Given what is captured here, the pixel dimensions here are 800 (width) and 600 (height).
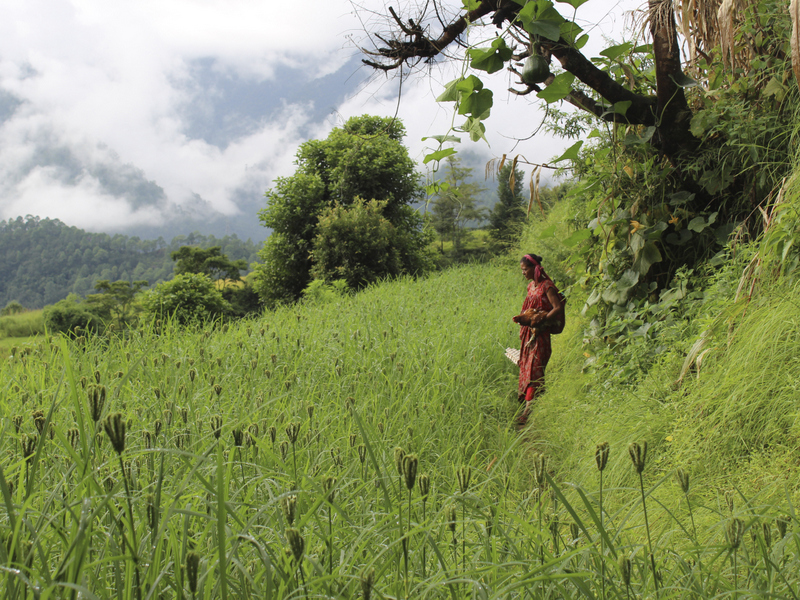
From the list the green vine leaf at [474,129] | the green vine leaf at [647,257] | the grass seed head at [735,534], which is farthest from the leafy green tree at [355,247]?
the grass seed head at [735,534]

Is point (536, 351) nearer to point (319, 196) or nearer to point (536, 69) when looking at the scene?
point (536, 69)

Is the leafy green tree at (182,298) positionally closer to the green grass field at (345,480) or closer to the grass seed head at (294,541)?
the green grass field at (345,480)

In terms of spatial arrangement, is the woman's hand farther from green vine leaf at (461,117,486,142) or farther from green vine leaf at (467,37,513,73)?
green vine leaf at (467,37,513,73)

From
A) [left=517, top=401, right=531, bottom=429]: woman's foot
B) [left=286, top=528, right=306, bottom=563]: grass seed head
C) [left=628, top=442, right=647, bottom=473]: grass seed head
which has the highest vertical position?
[left=628, top=442, right=647, bottom=473]: grass seed head

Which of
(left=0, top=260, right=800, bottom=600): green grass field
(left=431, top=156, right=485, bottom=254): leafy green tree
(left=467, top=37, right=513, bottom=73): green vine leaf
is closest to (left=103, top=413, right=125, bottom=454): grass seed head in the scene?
(left=0, top=260, right=800, bottom=600): green grass field

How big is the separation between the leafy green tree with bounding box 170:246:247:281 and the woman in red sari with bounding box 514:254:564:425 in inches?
1158

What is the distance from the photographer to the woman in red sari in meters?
4.18

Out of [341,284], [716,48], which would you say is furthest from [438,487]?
[341,284]

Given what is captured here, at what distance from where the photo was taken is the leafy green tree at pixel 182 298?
989 centimetres

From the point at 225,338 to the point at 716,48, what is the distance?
4809 mm

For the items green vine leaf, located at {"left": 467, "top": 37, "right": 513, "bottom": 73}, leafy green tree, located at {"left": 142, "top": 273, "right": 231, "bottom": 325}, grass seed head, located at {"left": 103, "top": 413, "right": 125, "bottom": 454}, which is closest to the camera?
grass seed head, located at {"left": 103, "top": 413, "right": 125, "bottom": 454}

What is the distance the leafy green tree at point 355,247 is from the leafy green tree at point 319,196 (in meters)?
1.01

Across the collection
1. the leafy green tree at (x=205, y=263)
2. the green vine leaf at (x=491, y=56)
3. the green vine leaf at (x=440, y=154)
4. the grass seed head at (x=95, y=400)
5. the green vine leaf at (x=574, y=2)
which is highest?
the leafy green tree at (x=205, y=263)

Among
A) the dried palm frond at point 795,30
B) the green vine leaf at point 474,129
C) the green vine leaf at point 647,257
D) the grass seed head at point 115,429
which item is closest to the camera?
the grass seed head at point 115,429
